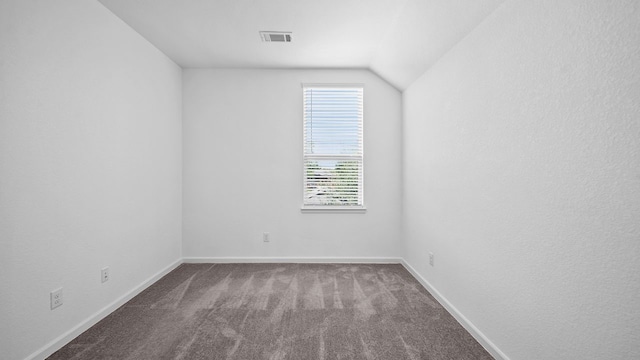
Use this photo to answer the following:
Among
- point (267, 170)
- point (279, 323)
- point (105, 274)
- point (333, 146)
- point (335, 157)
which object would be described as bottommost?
point (279, 323)

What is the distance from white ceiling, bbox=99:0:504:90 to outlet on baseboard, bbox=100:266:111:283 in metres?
2.27

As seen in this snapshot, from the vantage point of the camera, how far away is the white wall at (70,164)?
169 cm

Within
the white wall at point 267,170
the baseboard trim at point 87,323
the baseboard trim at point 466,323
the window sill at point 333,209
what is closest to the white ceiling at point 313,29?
the white wall at point 267,170

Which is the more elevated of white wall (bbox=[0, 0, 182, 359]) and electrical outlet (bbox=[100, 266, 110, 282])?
→ white wall (bbox=[0, 0, 182, 359])

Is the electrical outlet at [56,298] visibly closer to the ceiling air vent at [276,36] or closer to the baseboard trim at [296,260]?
the baseboard trim at [296,260]

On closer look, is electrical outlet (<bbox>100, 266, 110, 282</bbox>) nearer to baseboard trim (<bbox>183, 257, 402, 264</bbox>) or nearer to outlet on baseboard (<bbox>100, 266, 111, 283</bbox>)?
outlet on baseboard (<bbox>100, 266, 111, 283</bbox>)

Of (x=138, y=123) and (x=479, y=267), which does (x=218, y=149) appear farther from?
(x=479, y=267)

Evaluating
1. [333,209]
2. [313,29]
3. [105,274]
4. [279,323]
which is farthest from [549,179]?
[105,274]

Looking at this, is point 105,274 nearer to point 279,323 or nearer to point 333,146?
point 279,323

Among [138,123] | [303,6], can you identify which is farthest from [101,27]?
[303,6]

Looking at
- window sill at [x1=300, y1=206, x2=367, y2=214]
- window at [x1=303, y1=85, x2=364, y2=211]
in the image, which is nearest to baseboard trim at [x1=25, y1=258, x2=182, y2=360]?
window sill at [x1=300, y1=206, x2=367, y2=214]

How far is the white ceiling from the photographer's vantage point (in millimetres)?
2344

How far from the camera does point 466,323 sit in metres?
2.21

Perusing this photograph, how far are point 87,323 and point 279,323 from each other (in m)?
1.50
